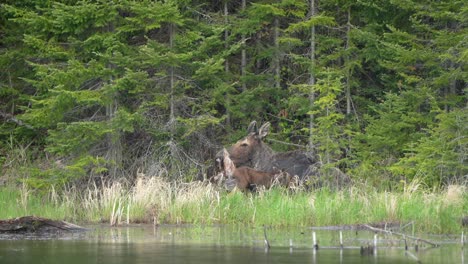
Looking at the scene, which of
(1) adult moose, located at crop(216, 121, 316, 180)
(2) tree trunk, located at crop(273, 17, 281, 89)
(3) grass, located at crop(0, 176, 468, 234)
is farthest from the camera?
(2) tree trunk, located at crop(273, 17, 281, 89)

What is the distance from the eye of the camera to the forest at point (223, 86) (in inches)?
829

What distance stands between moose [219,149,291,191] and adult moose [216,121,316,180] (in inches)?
30.3

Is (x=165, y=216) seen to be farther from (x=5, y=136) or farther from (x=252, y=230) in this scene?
(x=5, y=136)

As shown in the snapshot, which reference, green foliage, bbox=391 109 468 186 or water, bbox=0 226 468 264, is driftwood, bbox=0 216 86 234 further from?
green foliage, bbox=391 109 468 186

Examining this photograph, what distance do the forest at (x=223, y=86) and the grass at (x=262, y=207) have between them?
227cm

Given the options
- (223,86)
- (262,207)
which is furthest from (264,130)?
(262,207)

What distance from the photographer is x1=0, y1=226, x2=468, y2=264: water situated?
10875mm

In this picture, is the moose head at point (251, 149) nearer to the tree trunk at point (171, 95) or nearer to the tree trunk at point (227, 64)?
the tree trunk at point (171, 95)

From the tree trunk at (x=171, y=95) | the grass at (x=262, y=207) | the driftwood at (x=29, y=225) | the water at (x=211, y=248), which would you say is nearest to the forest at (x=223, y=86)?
the tree trunk at (x=171, y=95)

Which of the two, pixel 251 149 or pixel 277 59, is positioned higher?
pixel 277 59

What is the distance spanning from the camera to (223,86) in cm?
2277

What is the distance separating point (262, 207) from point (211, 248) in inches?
187

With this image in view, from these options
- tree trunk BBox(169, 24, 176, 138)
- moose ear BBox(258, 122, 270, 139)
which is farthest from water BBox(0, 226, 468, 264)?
tree trunk BBox(169, 24, 176, 138)

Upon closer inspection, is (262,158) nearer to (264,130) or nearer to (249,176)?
(264,130)
